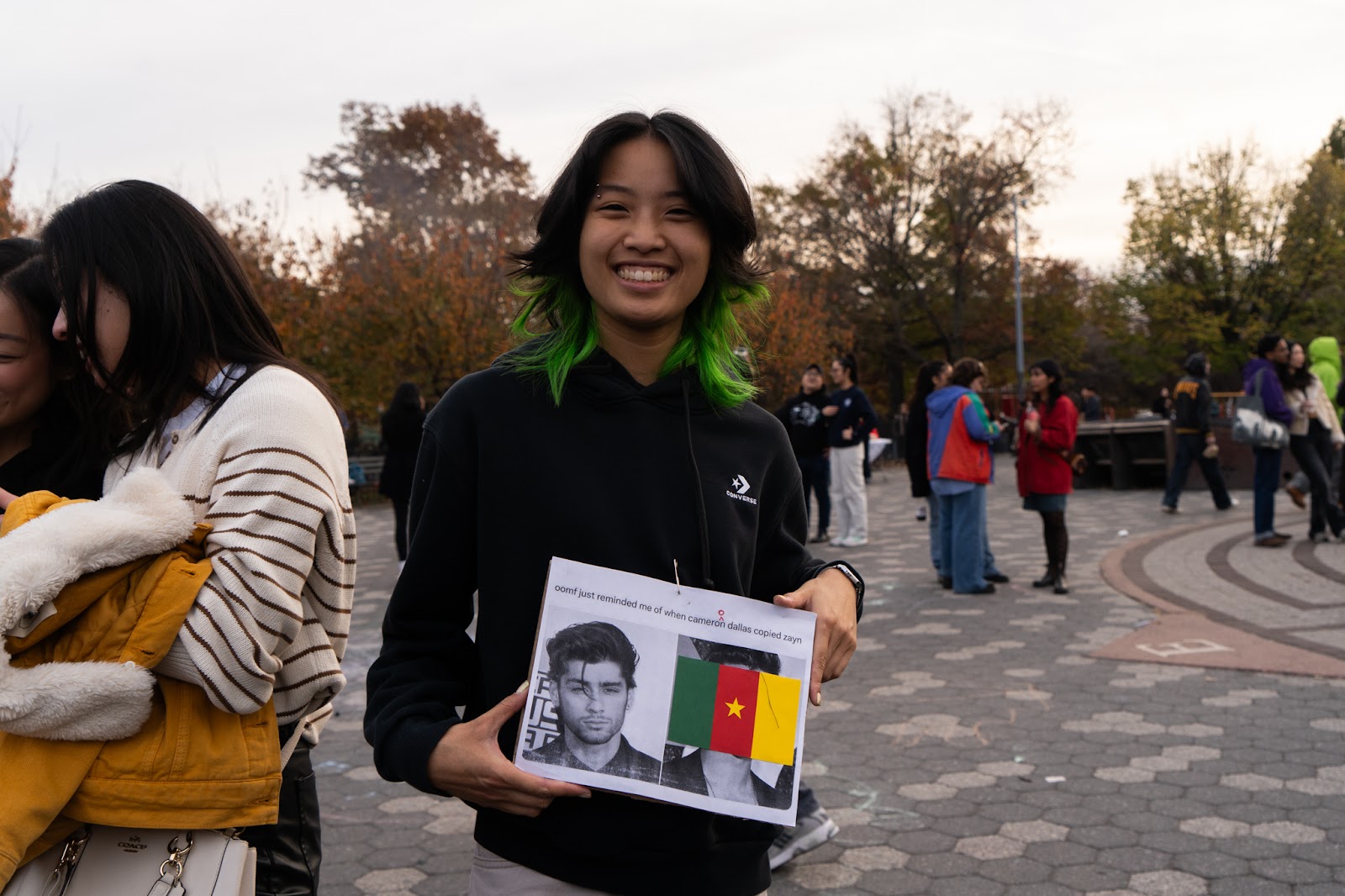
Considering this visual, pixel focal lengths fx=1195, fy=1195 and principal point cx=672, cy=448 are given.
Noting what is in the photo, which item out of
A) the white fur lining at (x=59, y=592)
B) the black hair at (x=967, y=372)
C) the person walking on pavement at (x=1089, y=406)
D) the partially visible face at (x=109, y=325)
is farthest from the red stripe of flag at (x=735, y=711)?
the person walking on pavement at (x=1089, y=406)

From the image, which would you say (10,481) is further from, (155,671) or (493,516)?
(493,516)

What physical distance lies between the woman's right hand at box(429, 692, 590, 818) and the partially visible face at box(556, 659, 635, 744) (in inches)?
2.4

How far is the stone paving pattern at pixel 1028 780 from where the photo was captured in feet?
14.0

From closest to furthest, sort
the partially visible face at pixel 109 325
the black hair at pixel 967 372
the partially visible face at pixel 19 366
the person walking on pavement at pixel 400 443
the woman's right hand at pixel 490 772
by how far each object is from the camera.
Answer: the woman's right hand at pixel 490 772 → the partially visible face at pixel 109 325 → the partially visible face at pixel 19 366 → the black hair at pixel 967 372 → the person walking on pavement at pixel 400 443

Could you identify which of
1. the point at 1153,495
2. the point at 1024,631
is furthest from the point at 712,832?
the point at 1153,495

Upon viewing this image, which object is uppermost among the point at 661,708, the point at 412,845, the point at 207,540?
the point at 207,540

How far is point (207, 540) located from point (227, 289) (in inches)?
21.1

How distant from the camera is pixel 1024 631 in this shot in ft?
27.8

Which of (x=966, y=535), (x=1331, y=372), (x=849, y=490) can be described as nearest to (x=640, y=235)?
(x=966, y=535)

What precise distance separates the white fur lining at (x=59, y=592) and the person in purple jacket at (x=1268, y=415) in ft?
38.0

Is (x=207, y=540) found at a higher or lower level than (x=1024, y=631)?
higher

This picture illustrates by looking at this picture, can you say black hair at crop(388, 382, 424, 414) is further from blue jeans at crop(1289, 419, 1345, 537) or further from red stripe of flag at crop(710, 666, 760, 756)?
→ red stripe of flag at crop(710, 666, 760, 756)

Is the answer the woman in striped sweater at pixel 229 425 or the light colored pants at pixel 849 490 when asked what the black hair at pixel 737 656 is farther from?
the light colored pants at pixel 849 490

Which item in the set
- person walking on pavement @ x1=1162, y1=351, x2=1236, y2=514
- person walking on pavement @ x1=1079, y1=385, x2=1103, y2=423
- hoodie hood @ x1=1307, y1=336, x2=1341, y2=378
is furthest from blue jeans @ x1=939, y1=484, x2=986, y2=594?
person walking on pavement @ x1=1079, y1=385, x2=1103, y2=423
